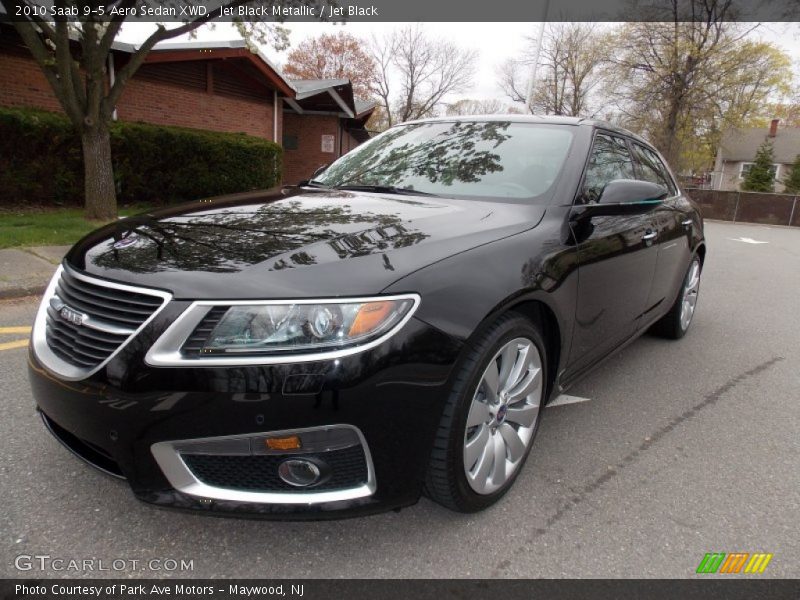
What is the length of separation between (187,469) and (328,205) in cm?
130

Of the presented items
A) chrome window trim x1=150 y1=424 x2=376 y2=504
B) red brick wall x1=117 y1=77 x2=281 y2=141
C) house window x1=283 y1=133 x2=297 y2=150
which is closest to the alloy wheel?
chrome window trim x1=150 y1=424 x2=376 y2=504

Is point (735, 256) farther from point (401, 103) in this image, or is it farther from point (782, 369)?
point (401, 103)

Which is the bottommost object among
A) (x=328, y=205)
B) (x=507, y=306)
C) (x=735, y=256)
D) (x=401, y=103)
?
(x=735, y=256)

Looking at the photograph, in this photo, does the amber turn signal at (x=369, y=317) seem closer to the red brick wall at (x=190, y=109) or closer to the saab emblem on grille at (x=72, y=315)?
the saab emblem on grille at (x=72, y=315)

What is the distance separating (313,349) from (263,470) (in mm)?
423

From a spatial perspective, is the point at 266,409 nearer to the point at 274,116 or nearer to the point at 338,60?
the point at 274,116

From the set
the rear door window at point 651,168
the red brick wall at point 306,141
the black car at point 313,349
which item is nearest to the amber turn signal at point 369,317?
the black car at point 313,349

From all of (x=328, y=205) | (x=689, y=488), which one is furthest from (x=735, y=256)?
(x=328, y=205)

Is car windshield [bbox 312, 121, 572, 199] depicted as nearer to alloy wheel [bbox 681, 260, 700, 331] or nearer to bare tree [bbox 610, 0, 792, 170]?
alloy wheel [bbox 681, 260, 700, 331]

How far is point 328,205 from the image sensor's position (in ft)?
8.32

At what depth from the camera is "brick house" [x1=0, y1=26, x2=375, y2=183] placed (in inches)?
421

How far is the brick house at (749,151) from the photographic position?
4688cm

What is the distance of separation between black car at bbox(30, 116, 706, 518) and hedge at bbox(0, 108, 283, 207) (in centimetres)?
870

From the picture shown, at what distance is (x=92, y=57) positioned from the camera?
788 centimetres
